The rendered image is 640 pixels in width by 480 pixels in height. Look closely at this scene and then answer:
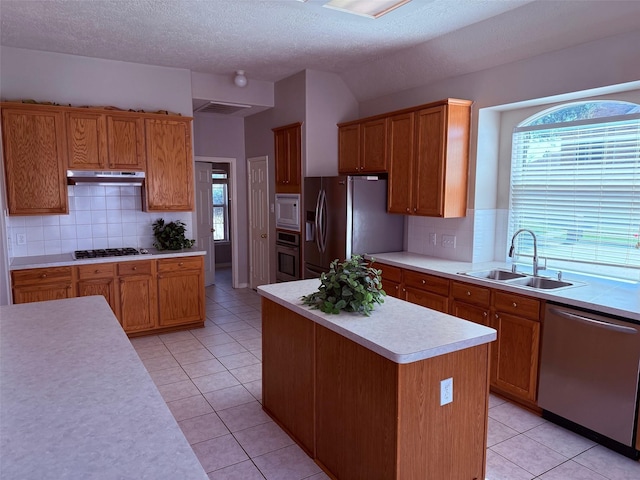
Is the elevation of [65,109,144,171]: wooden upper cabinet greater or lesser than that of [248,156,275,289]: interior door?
greater

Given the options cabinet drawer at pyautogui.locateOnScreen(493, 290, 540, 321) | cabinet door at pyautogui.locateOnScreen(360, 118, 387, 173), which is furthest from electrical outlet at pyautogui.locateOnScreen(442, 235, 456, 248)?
cabinet drawer at pyautogui.locateOnScreen(493, 290, 540, 321)

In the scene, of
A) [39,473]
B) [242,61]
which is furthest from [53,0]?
[39,473]

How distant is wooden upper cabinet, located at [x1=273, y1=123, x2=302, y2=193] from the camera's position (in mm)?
5449

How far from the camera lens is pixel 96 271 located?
4312mm

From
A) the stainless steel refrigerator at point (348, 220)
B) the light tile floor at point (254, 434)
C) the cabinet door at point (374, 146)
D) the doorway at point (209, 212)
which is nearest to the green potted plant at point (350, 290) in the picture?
the light tile floor at point (254, 434)

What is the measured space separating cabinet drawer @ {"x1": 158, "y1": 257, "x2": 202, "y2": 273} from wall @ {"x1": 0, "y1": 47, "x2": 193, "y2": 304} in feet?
2.03

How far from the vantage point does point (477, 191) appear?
4.14 metres

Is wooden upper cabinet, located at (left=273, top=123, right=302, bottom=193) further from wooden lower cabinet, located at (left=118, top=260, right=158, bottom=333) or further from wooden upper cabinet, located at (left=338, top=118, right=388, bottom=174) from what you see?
wooden lower cabinet, located at (left=118, top=260, right=158, bottom=333)

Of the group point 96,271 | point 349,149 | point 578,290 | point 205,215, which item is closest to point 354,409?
point 578,290

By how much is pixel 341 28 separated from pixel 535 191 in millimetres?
2282

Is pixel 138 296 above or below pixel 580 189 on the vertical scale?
below

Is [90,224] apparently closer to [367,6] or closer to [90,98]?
[90,98]

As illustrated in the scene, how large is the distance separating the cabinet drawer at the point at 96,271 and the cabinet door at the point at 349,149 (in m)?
2.86

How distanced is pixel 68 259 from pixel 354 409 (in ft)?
11.3
